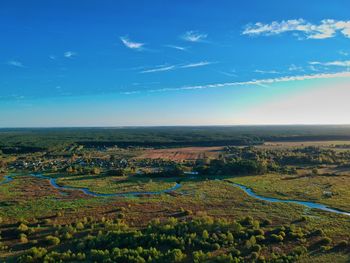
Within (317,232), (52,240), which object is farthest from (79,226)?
(317,232)

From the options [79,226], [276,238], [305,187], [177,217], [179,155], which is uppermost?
[179,155]

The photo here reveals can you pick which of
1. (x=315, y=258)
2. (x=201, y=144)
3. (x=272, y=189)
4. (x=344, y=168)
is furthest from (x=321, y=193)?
(x=201, y=144)

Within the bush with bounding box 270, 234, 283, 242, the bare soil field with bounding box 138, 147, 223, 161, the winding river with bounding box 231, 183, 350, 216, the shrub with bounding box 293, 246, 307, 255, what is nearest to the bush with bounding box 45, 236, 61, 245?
the bush with bounding box 270, 234, 283, 242

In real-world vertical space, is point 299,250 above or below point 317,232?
below

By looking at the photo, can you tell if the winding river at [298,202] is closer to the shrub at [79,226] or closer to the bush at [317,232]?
the bush at [317,232]

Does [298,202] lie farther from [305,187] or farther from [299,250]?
[299,250]

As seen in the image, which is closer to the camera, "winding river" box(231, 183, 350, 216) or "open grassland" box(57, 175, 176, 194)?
"winding river" box(231, 183, 350, 216)

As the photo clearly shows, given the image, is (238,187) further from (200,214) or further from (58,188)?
(58,188)

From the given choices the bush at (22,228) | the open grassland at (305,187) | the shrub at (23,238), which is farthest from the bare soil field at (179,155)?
the shrub at (23,238)

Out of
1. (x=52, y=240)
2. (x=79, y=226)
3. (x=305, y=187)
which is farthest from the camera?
(x=305, y=187)

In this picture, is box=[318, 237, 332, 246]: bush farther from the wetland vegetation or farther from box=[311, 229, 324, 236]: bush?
box=[311, 229, 324, 236]: bush

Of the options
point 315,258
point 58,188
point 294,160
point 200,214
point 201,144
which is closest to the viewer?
point 315,258
